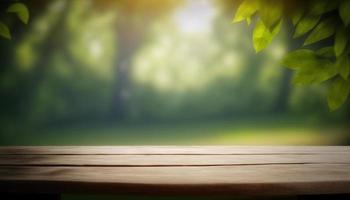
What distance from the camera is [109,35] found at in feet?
12.9

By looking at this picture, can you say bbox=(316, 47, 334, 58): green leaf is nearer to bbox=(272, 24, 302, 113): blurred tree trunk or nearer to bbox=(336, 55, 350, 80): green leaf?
bbox=(336, 55, 350, 80): green leaf

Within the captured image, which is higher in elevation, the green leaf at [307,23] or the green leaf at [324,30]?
the green leaf at [307,23]

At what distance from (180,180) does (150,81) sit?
9.83 ft

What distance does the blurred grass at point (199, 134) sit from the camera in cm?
351

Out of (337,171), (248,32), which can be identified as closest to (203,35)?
(248,32)

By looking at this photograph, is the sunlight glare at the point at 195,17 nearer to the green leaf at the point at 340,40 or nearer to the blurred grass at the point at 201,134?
the blurred grass at the point at 201,134

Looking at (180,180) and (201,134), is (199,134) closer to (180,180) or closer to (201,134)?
(201,134)

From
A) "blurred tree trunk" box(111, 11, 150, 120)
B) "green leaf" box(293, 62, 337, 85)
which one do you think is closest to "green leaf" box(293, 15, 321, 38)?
"green leaf" box(293, 62, 337, 85)

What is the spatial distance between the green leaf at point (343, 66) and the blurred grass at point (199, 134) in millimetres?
2378

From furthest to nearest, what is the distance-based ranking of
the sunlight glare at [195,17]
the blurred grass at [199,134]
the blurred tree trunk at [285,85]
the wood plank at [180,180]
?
the sunlight glare at [195,17] < the blurred tree trunk at [285,85] < the blurred grass at [199,134] < the wood plank at [180,180]

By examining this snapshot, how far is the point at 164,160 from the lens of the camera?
115cm

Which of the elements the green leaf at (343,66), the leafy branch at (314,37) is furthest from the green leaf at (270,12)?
the green leaf at (343,66)

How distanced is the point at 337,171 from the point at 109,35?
325cm

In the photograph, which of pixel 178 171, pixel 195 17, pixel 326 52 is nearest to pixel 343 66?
pixel 326 52
